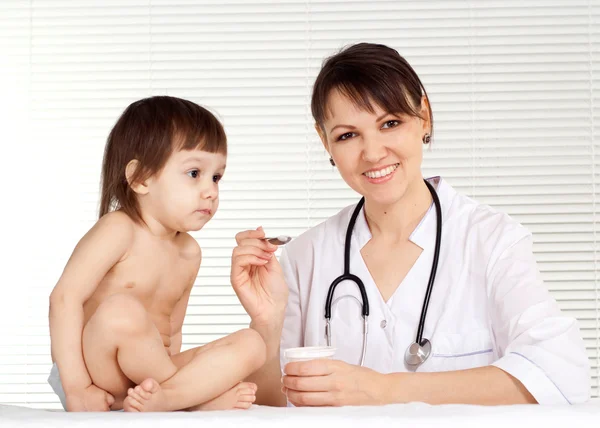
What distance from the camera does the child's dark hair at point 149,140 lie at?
61.9 inches

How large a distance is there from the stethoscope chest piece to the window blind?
5.51ft

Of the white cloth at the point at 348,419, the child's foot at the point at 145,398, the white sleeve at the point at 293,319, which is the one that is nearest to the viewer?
the white cloth at the point at 348,419

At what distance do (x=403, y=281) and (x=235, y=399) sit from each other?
0.58 meters

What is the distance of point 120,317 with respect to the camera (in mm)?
1264

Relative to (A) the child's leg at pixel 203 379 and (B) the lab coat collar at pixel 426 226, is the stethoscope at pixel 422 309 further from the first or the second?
(A) the child's leg at pixel 203 379

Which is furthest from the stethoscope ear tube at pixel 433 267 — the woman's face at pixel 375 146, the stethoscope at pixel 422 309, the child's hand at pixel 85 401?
the child's hand at pixel 85 401

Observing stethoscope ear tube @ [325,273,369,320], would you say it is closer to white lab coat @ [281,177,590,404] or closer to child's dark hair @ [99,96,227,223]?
white lab coat @ [281,177,590,404]

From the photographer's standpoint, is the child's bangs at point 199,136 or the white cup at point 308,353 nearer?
the white cup at point 308,353

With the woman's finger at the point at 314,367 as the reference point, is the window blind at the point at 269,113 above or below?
above

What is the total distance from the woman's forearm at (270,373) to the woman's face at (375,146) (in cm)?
38

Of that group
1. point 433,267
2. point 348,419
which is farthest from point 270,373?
point 348,419

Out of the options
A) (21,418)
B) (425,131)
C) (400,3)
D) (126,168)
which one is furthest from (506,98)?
(21,418)

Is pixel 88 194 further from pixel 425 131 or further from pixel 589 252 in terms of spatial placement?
pixel 589 252

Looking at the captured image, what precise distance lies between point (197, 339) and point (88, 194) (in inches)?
30.7
